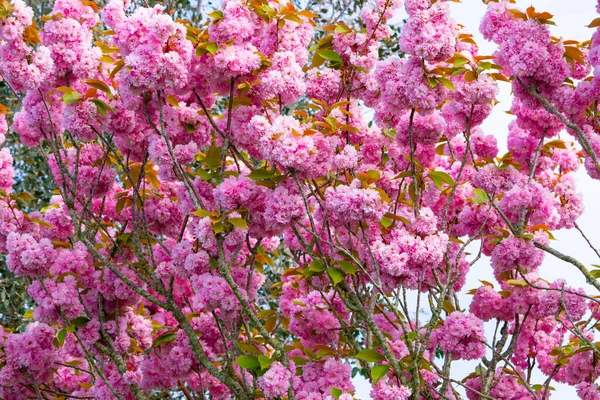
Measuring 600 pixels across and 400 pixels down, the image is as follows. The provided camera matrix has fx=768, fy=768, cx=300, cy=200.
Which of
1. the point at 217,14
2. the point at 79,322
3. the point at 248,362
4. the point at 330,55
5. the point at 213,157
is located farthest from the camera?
the point at 79,322

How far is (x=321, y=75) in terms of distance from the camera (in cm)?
434

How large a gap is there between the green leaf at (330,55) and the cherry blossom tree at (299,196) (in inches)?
0.4

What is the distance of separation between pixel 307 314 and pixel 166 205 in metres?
1.14

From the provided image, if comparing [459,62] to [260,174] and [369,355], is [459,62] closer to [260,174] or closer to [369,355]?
[260,174]

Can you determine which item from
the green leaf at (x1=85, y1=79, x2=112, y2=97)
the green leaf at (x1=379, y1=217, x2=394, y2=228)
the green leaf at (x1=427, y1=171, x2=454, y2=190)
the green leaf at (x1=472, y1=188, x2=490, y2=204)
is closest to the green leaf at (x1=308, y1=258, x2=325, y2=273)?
the green leaf at (x1=379, y1=217, x2=394, y2=228)

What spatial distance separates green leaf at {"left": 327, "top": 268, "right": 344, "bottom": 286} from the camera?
11.8 ft

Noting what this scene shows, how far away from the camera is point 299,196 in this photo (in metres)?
3.64

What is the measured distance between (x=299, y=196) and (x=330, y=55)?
39.2 inches

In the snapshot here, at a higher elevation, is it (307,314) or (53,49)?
(53,49)

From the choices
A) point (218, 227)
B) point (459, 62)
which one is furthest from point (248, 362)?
point (459, 62)

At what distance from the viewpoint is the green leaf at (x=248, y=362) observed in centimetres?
368

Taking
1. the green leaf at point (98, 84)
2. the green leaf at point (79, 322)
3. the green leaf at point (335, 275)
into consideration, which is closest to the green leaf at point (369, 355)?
the green leaf at point (335, 275)

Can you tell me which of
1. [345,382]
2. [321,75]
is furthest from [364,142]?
[345,382]

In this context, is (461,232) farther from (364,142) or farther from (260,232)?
(260,232)
